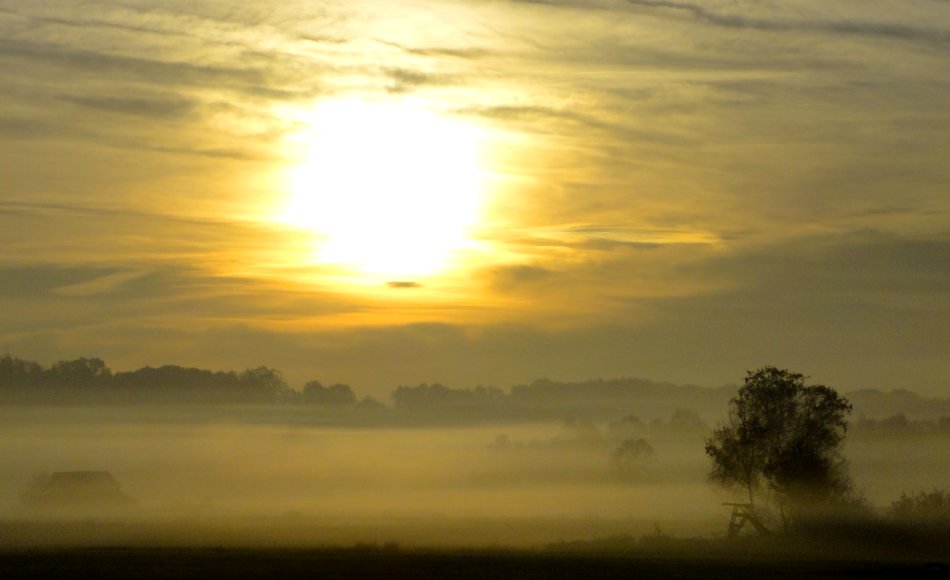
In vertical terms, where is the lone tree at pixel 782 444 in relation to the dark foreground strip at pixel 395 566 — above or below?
above

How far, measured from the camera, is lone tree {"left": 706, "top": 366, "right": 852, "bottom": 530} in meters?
104

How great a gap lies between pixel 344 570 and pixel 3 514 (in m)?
90.1

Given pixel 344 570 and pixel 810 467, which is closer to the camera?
pixel 344 570

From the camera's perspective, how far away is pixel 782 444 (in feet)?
349

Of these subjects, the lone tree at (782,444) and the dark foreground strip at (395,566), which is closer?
the dark foreground strip at (395,566)

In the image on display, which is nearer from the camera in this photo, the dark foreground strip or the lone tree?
the dark foreground strip

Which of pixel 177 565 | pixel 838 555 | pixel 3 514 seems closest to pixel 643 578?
pixel 177 565

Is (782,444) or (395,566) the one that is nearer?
(395,566)

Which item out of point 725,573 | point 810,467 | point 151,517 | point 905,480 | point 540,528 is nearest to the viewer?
point 725,573

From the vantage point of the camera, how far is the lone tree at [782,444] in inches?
4097

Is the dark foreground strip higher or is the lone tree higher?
the lone tree

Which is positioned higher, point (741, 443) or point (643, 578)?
point (741, 443)

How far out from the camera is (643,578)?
61.8 metres

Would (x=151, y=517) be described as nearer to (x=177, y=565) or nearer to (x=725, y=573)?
(x=177, y=565)
